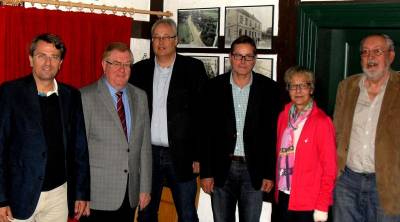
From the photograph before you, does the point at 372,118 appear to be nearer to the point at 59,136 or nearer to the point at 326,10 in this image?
the point at 326,10

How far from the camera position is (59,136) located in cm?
252

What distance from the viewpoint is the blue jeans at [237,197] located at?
294cm

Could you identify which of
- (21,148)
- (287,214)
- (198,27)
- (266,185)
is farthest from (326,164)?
(198,27)

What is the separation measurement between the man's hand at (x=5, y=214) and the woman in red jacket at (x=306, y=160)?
4.93 feet

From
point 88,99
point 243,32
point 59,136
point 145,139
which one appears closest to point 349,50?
point 243,32

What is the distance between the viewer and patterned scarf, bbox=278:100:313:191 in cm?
272

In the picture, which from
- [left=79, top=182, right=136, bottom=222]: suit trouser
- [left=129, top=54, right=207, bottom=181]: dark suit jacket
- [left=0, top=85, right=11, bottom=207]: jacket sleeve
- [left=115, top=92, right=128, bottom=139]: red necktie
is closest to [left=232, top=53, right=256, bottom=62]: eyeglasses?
[left=129, top=54, right=207, bottom=181]: dark suit jacket

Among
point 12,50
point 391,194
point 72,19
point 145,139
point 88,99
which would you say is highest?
point 72,19

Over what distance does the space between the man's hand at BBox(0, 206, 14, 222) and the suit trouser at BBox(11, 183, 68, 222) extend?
4 cm

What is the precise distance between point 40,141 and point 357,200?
180 cm

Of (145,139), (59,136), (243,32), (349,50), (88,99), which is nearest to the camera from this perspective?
(59,136)

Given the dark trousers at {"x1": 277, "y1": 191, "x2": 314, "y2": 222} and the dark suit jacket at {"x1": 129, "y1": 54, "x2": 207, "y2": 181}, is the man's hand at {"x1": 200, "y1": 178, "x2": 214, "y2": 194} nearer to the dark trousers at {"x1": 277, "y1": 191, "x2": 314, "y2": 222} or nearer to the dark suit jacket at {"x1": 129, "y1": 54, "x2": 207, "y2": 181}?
the dark suit jacket at {"x1": 129, "y1": 54, "x2": 207, "y2": 181}

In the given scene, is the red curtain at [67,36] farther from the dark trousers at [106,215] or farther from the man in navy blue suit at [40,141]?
the dark trousers at [106,215]

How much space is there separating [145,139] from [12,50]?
1157 millimetres
